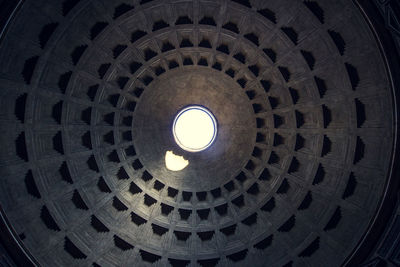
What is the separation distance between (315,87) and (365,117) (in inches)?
174

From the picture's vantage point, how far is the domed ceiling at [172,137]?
2606cm

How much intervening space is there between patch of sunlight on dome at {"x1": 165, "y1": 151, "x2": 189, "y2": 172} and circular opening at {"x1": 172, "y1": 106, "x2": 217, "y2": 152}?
3.72 ft

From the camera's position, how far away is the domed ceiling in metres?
26.1

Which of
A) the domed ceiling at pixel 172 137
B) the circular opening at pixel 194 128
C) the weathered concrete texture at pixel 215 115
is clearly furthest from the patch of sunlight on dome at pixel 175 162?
the circular opening at pixel 194 128

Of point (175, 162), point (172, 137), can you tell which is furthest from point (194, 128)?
point (175, 162)

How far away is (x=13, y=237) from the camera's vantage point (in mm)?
25906

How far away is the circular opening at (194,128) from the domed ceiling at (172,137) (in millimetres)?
848

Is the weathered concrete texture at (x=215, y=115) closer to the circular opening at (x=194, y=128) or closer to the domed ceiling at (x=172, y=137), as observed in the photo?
the domed ceiling at (x=172, y=137)

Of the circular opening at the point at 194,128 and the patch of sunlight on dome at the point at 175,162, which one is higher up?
the circular opening at the point at 194,128

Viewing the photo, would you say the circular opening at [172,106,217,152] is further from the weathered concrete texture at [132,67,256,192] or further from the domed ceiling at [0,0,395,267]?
the domed ceiling at [0,0,395,267]

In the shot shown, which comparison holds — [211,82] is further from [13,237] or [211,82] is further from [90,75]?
[13,237]

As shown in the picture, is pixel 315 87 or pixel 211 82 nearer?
pixel 315 87

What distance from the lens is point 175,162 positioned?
111 ft

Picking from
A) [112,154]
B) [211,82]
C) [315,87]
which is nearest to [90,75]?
[112,154]
